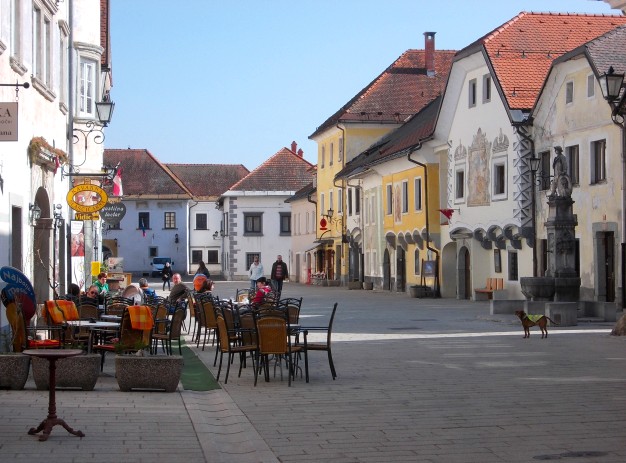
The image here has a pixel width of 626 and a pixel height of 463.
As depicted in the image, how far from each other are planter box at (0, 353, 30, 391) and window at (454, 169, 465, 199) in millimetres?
33350

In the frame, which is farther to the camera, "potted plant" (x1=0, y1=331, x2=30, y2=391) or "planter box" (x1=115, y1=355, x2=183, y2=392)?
"planter box" (x1=115, y1=355, x2=183, y2=392)

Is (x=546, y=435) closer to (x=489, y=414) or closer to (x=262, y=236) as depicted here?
(x=489, y=414)

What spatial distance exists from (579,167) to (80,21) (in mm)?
15669

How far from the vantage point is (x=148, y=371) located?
12867 mm

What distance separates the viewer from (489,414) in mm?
11094

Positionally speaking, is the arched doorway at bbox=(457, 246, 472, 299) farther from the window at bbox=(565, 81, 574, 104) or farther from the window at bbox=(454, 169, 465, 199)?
the window at bbox=(565, 81, 574, 104)

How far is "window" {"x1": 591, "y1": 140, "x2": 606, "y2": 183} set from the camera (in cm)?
3316

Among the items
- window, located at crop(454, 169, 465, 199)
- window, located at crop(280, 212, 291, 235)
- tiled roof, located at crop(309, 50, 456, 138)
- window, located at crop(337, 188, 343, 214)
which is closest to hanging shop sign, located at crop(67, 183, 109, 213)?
window, located at crop(454, 169, 465, 199)

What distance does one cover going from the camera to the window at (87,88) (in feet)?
101

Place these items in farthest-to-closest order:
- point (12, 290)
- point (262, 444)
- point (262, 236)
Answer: point (262, 236) < point (12, 290) < point (262, 444)

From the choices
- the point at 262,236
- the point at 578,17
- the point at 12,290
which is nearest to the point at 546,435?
the point at 12,290

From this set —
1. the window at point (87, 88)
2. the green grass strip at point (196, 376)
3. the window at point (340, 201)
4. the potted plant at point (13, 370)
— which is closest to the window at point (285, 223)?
the window at point (340, 201)

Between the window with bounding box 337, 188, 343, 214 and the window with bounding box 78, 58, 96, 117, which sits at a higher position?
the window with bounding box 78, 58, 96, 117

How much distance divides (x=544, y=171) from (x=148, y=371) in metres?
26.8
